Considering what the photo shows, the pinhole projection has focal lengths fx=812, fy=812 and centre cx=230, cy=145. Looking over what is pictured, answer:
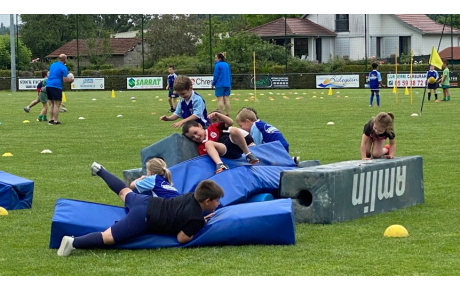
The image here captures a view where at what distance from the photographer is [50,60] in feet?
199

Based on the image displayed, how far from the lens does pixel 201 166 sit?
875 cm

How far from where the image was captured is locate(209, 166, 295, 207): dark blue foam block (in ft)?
26.9

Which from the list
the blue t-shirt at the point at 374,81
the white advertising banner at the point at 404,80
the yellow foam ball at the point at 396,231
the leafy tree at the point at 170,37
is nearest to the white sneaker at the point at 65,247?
the yellow foam ball at the point at 396,231

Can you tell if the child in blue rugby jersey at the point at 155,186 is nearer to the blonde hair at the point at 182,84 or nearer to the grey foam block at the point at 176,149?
the grey foam block at the point at 176,149

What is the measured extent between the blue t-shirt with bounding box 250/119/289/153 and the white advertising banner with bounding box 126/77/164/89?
3754 cm

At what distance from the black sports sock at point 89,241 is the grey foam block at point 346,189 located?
2079 mm

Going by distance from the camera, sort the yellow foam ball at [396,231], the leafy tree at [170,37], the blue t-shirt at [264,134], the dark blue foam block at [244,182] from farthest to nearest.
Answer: the leafy tree at [170,37]
the blue t-shirt at [264,134]
the dark blue foam block at [244,182]
the yellow foam ball at [396,231]

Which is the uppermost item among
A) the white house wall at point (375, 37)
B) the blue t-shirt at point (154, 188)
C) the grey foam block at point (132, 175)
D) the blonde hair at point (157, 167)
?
the white house wall at point (375, 37)

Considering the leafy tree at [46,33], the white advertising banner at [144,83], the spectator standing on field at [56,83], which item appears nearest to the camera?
the spectator standing on field at [56,83]

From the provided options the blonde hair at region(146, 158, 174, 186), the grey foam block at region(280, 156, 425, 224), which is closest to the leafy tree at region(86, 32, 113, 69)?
the grey foam block at region(280, 156, 425, 224)

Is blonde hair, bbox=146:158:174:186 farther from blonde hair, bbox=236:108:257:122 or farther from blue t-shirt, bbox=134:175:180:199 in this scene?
blonde hair, bbox=236:108:257:122

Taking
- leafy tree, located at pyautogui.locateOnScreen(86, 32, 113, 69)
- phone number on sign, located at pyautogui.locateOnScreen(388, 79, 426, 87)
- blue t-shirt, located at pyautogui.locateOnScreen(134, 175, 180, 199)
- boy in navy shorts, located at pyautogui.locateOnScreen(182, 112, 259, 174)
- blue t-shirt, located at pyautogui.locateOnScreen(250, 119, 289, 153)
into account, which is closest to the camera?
blue t-shirt, located at pyautogui.locateOnScreen(134, 175, 180, 199)

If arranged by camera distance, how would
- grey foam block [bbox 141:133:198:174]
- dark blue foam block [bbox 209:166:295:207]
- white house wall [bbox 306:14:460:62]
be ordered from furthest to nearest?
white house wall [bbox 306:14:460:62] < grey foam block [bbox 141:133:198:174] < dark blue foam block [bbox 209:166:295:207]

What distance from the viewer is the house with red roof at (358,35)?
2343 inches
